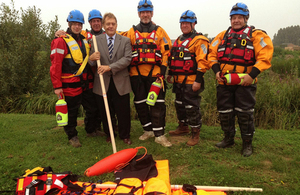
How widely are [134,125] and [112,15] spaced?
3.18 metres

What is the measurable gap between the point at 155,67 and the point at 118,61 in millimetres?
851

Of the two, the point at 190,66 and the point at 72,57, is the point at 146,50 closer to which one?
the point at 190,66

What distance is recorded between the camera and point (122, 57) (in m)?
4.48

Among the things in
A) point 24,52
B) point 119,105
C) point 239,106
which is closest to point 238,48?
point 239,106

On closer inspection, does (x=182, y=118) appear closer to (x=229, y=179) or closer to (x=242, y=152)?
(x=242, y=152)

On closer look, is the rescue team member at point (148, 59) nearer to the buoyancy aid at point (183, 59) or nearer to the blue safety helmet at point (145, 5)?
the blue safety helmet at point (145, 5)

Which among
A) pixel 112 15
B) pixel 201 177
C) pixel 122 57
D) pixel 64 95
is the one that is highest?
pixel 112 15

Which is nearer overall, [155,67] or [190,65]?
[190,65]

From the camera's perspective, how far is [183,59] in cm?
454

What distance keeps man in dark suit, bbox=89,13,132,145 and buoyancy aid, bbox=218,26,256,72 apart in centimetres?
195

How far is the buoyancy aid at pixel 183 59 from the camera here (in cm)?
448

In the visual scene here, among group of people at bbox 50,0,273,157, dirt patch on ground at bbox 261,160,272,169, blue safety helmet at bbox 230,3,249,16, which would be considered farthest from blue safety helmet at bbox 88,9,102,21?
dirt patch on ground at bbox 261,160,272,169

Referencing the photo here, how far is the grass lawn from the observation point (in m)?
3.44

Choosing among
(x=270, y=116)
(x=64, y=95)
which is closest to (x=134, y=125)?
(x=64, y=95)
